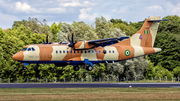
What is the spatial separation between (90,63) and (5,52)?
105 feet

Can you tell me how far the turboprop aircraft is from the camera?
39875mm

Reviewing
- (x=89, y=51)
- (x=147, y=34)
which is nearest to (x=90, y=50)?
(x=89, y=51)

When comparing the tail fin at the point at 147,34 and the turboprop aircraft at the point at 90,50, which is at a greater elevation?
the tail fin at the point at 147,34

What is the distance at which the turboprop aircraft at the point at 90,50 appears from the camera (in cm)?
3988

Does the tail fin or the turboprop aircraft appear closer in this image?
the turboprop aircraft

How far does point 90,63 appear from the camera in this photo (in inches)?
1661

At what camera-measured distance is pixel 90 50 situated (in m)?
42.5

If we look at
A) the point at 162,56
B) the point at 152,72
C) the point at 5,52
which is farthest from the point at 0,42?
the point at 162,56

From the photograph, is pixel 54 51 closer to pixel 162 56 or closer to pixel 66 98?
pixel 66 98

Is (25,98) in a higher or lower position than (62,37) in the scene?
lower

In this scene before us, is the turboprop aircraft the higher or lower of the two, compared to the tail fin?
lower

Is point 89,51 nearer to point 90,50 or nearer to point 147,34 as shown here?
point 90,50

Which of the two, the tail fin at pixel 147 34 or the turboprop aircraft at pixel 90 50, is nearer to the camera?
the turboprop aircraft at pixel 90 50

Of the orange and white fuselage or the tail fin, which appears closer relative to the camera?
the orange and white fuselage
